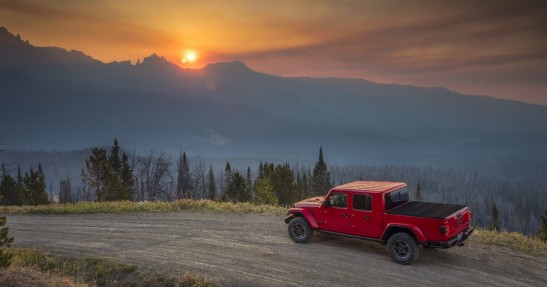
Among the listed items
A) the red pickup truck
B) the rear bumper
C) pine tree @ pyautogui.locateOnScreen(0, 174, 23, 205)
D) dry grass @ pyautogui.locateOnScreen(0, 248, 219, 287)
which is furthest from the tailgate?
pine tree @ pyautogui.locateOnScreen(0, 174, 23, 205)

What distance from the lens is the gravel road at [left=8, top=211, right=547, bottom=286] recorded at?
37.9 ft

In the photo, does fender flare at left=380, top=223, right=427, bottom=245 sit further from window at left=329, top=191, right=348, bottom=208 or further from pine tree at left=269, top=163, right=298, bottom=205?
pine tree at left=269, top=163, right=298, bottom=205

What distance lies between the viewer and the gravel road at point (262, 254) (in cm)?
1154

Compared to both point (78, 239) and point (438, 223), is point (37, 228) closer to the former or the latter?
point (78, 239)

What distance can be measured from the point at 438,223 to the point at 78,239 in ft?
46.3

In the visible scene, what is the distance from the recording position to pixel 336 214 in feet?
45.8

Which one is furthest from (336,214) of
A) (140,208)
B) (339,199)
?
(140,208)

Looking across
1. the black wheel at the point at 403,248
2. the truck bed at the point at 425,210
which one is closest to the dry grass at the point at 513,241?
the truck bed at the point at 425,210

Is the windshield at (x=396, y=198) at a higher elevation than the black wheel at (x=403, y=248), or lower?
higher

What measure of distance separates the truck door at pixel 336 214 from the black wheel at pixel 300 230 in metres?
0.58

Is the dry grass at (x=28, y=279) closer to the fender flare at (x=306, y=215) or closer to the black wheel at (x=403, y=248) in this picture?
the fender flare at (x=306, y=215)

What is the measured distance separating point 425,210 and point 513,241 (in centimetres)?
467

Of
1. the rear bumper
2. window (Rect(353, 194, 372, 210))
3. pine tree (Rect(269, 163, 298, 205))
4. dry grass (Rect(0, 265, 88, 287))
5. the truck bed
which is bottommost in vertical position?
pine tree (Rect(269, 163, 298, 205))

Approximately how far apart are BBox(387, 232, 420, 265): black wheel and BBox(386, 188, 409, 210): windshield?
109 centimetres
